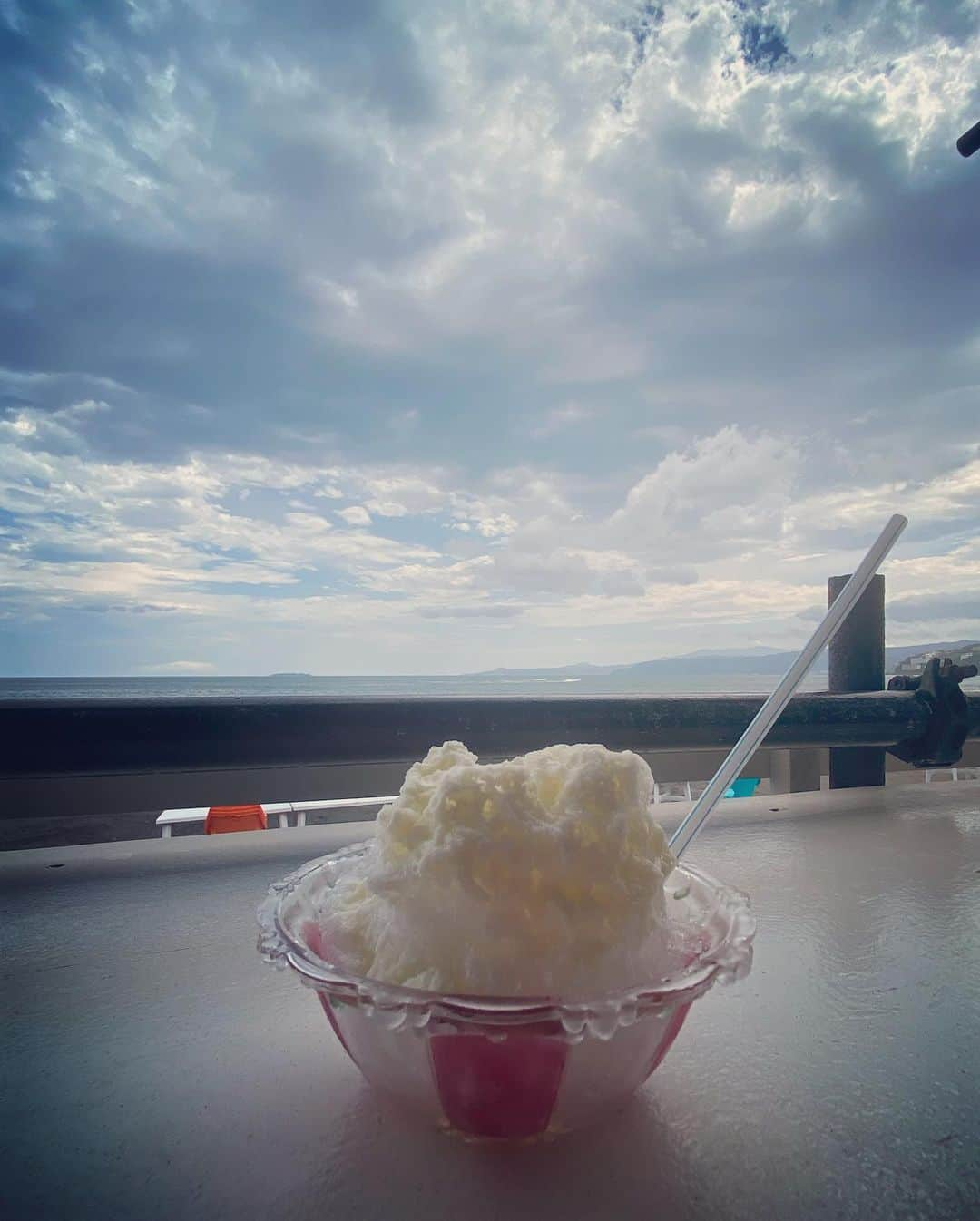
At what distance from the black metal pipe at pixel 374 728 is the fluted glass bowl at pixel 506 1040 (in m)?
0.68

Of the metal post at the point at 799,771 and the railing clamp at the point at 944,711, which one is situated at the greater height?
the railing clamp at the point at 944,711

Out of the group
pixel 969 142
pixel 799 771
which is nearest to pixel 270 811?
pixel 799 771

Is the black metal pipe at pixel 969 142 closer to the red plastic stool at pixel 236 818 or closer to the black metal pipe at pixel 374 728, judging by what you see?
the black metal pipe at pixel 374 728

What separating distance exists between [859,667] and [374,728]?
3.40ft

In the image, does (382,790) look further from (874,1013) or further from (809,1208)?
(809,1208)

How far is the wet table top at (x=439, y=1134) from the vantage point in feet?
1.11

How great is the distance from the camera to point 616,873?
0.37 m

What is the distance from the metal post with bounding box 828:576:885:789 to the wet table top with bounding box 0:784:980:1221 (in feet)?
2.67

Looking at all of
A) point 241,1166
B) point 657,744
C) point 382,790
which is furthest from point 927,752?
point 241,1166

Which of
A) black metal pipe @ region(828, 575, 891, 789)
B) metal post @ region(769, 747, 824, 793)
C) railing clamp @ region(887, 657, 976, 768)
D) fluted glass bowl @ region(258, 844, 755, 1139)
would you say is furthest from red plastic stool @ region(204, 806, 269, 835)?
fluted glass bowl @ region(258, 844, 755, 1139)

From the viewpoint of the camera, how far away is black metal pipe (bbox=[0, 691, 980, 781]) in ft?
3.17

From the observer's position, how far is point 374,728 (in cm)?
109

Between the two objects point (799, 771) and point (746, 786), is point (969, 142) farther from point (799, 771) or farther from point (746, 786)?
point (746, 786)

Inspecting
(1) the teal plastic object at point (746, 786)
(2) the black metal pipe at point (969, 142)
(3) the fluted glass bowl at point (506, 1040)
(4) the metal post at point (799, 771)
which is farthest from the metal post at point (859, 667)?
(1) the teal plastic object at point (746, 786)
